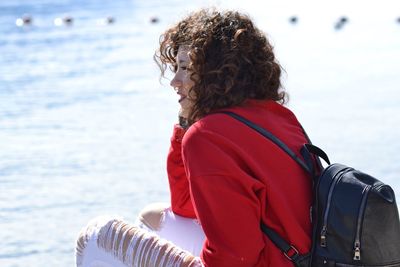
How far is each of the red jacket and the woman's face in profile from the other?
0.73 feet

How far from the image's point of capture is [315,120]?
955 cm

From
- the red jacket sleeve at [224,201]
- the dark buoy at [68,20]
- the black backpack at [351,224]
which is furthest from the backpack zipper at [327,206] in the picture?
the dark buoy at [68,20]

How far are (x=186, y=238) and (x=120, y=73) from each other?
36.0 feet

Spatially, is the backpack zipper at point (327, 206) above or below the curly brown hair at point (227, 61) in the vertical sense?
below

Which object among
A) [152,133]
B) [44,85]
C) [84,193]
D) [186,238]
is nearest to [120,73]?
[44,85]

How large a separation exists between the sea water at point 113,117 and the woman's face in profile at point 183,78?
1.56 feet

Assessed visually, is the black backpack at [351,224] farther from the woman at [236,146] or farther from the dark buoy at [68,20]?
the dark buoy at [68,20]

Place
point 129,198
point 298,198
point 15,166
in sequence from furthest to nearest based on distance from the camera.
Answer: point 15,166
point 129,198
point 298,198

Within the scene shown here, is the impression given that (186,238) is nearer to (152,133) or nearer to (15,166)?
(15,166)

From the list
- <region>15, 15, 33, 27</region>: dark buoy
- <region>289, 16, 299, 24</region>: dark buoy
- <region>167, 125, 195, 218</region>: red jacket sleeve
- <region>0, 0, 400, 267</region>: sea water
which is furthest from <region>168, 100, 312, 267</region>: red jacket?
<region>15, 15, 33, 27</region>: dark buoy

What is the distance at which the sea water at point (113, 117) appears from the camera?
21.9 ft

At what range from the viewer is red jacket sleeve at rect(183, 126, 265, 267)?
275 centimetres

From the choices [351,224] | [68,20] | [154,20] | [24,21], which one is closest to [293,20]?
[154,20]

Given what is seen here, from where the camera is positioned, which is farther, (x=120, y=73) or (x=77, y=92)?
(x=120, y=73)
